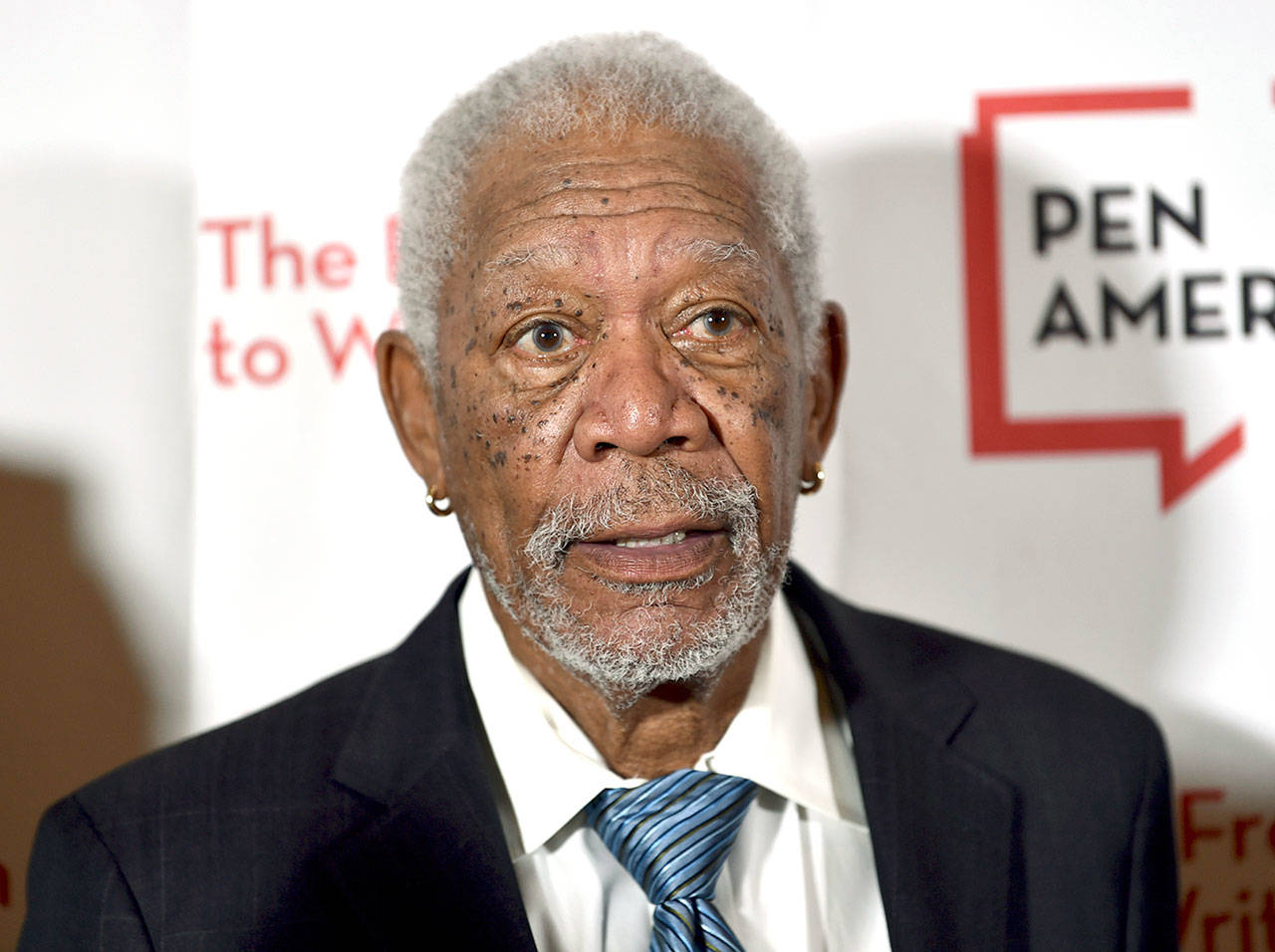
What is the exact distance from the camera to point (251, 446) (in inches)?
74.4

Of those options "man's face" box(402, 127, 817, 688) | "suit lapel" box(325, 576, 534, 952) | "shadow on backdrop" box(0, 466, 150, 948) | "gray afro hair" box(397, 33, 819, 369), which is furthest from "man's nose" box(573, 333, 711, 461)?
"shadow on backdrop" box(0, 466, 150, 948)

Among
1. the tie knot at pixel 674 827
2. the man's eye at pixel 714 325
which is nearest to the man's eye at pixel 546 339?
the man's eye at pixel 714 325

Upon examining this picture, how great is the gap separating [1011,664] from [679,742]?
503 millimetres

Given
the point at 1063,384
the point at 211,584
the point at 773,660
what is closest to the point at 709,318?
the point at 773,660

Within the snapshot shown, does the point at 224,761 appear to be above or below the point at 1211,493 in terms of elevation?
below

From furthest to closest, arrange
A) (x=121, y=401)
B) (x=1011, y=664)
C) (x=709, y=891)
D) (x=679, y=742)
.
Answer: (x=121, y=401) < (x=1011, y=664) < (x=679, y=742) < (x=709, y=891)

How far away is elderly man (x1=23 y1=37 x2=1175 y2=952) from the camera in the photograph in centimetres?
125

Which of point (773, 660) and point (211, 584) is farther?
point (211, 584)

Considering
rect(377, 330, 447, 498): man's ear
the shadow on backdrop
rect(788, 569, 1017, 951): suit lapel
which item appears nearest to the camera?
rect(788, 569, 1017, 951): suit lapel

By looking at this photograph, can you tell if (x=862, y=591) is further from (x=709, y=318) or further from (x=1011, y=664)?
(x=709, y=318)

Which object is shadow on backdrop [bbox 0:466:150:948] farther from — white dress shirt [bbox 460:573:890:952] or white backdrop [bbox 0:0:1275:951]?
white dress shirt [bbox 460:573:890:952]

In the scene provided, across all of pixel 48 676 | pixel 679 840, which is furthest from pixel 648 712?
pixel 48 676

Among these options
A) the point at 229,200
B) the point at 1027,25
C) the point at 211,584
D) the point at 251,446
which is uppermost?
the point at 1027,25

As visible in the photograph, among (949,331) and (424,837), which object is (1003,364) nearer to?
(949,331)
